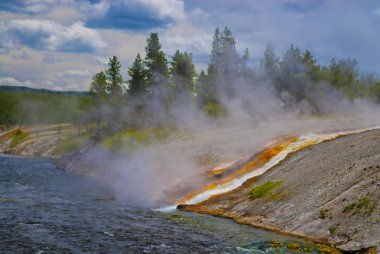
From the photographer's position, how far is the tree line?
9999cm

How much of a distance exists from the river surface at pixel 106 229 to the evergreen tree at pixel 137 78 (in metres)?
58.9

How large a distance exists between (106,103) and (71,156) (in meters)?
27.0

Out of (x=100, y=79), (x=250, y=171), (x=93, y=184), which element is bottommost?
(x=93, y=184)

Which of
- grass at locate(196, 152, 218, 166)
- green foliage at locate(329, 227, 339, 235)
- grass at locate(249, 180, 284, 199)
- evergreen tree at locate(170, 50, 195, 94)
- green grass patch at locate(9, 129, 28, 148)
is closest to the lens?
green foliage at locate(329, 227, 339, 235)

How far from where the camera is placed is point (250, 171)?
155ft

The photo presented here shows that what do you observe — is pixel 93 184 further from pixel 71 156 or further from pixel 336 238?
pixel 336 238

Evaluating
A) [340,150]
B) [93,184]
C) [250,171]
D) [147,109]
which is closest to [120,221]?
[250,171]

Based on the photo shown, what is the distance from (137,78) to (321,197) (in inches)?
2975

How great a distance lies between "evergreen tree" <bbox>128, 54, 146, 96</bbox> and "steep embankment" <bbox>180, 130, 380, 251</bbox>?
61.1m

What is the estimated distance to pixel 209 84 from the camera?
4400 inches

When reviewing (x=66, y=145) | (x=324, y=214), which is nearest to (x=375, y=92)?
(x=66, y=145)

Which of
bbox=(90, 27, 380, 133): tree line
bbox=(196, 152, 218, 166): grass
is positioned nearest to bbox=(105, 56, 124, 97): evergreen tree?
bbox=(90, 27, 380, 133): tree line

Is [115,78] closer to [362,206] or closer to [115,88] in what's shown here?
[115,88]

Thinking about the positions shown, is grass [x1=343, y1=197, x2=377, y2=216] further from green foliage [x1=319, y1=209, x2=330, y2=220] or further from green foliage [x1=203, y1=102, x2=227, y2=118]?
green foliage [x1=203, y1=102, x2=227, y2=118]
